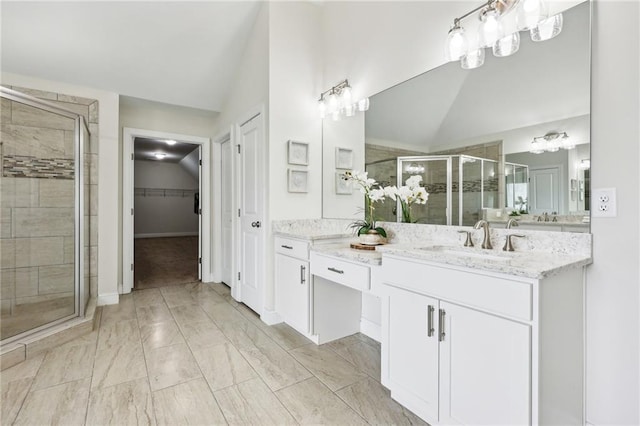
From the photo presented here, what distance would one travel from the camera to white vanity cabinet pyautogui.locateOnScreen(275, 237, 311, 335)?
7.79 ft

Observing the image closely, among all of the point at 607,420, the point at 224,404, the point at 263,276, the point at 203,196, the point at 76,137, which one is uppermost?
the point at 76,137

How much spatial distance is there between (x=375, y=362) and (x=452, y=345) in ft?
2.93

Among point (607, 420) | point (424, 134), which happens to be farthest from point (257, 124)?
point (607, 420)

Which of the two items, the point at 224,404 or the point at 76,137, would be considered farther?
the point at 76,137

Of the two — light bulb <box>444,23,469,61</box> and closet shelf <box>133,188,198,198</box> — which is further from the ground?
light bulb <box>444,23,469,61</box>

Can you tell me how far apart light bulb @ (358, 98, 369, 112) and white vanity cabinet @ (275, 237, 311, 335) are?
123cm

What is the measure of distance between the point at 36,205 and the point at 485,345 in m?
3.63

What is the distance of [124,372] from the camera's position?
6.43 feet

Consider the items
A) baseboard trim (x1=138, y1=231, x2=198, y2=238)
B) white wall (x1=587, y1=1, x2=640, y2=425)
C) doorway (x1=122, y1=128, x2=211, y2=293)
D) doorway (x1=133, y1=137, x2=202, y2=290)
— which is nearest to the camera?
white wall (x1=587, y1=1, x2=640, y2=425)

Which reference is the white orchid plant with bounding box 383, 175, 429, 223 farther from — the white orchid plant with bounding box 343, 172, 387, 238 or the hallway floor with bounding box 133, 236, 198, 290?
the hallway floor with bounding box 133, 236, 198, 290

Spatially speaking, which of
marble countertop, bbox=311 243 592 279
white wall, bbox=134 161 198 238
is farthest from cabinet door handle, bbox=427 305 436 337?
white wall, bbox=134 161 198 238

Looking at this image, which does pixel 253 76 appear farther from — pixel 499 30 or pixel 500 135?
pixel 500 135

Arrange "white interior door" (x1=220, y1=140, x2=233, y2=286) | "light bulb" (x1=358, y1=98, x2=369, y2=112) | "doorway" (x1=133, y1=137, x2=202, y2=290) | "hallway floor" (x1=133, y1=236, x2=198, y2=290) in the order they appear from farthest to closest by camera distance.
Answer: "doorway" (x1=133, y1=137, x2=202, y2=290) → "hallway floor" (x1=133, y1=236, x2=198, y2=290) → "white interior door" (x1=220, y1=140, x2=233, y2=286) → "light bulb" (x1=358, y1=98, x2=369, y2=112)

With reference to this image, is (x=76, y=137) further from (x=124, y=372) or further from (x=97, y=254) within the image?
(x=124, y=372)
